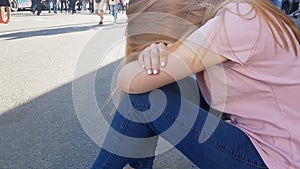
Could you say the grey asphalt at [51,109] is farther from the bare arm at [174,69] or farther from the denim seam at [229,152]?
the denim seam at [229,152]

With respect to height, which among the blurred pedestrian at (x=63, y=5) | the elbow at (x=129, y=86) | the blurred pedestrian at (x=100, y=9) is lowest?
the blurred pedestrian at (x=63, y=5)

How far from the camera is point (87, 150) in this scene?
6.96ft

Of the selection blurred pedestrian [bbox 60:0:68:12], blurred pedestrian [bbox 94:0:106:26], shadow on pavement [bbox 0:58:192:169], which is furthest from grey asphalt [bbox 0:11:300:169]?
blurred pedestrian [bbox 60:0:68:12]

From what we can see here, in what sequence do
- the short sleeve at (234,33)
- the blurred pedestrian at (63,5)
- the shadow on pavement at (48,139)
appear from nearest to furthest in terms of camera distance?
the short sleeve at (234,33)
the shadow on pavement at (48,139)
the blurred pedestrian at (63,5)

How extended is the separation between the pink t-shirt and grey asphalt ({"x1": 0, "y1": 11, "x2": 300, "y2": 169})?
0.75m

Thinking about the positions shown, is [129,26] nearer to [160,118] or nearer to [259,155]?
[160,118]

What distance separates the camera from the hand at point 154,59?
1182mm

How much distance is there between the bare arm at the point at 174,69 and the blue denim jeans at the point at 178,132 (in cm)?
5

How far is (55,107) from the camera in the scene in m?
2.85

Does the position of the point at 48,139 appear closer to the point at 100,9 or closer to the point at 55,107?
the point at 55,107

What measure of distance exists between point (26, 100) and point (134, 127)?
196cm

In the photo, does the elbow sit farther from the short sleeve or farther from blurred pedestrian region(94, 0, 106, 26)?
blurred pedestrian region(94, 0, 106, 26)

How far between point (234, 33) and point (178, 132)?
0.39 meters

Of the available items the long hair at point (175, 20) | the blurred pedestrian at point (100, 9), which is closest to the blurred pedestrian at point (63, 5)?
the blurred pedestrian at point (100, 9)
